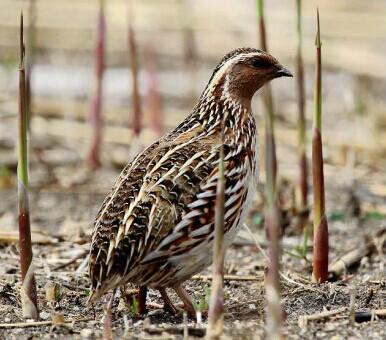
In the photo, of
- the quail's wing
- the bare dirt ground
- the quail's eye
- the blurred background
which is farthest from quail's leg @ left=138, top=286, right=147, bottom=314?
the blurred background

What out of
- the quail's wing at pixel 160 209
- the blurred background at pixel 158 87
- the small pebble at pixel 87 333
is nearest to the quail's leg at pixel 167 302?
the quail's wing at pixel 160 209

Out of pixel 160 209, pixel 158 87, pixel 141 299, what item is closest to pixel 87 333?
pixel 141 299

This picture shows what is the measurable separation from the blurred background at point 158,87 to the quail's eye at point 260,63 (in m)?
1.95

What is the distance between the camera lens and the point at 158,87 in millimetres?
11422

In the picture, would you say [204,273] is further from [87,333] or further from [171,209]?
[87,333]

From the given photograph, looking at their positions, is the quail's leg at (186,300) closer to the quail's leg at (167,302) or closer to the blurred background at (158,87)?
the quail's leg at (167,302)

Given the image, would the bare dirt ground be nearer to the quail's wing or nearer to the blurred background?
the blurred background

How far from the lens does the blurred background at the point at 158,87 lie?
9.04m

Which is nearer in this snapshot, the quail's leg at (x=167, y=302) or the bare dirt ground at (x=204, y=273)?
the bare dirt ground at (x=204, y=273)

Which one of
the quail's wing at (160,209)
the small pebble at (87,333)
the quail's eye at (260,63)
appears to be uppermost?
the quail's eye at (260,63)

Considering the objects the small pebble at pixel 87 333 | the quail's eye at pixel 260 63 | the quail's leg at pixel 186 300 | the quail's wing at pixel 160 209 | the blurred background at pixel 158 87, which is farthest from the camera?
the blurred background at pixel 158 87

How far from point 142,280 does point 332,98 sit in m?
7.39

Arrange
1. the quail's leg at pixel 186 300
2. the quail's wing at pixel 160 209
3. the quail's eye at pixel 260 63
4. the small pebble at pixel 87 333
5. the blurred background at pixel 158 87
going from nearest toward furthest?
the small pebble at pixel 87 333 < the quail's wing at pixel 160 209 < the quail's leg at pixel 186 300 < the quail's eye at pixel 260 63 < the blurred background at pixel 158 87

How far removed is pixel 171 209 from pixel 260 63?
121 centimetres
